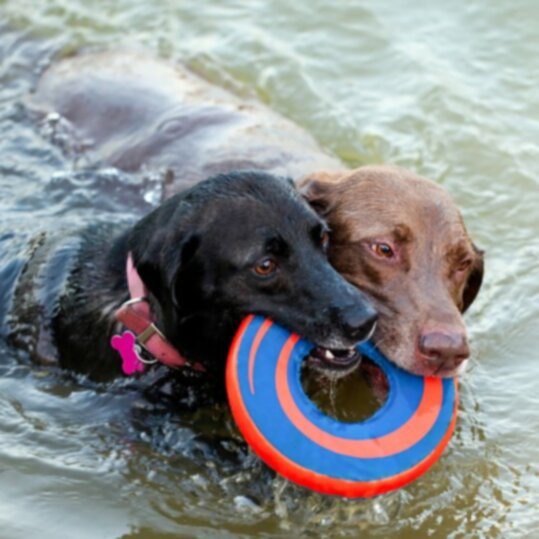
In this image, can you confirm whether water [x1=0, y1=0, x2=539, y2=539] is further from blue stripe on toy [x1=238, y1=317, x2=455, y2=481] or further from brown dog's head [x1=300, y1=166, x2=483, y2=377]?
brown dog's head [x1=300, y1=166, x2=483, y2=377]

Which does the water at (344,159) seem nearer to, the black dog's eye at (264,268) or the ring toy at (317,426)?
the ring toy at (317,426)

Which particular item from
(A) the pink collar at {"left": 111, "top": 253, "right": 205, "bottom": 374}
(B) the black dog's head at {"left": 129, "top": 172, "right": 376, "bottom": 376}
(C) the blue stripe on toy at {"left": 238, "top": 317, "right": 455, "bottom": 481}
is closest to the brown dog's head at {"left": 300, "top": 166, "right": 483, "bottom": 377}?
(C) the blue stripe on toy at {"left": 238, "top": 317, "right": 455, "bottom": 481}

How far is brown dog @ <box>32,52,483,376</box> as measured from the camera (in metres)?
5.22

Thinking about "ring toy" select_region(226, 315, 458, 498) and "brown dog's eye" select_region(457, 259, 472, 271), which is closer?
"ring toy" select_region(226, 315, 458, 498)

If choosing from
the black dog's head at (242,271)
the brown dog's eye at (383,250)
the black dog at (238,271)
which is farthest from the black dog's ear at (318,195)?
the black dog's head at (242,271)

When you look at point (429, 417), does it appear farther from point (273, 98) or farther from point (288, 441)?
point (273, 98)

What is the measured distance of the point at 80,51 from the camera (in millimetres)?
9586

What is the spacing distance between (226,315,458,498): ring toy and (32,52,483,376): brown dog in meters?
0.30

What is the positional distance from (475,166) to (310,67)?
7.05 ft

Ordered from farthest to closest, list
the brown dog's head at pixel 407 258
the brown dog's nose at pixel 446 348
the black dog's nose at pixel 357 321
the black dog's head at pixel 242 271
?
1. the brown dog's head at pixel 407 258
2. the brown dog's nose at pixel 446 348
3. the black dog's head at pixel 242 271
4. the black dog's nose at pixel 357 321

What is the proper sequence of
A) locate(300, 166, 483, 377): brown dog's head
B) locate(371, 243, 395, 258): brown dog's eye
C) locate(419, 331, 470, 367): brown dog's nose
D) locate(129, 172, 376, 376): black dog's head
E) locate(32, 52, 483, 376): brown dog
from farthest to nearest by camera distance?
locate(371, 243, 395, 258): brown dog's eye, locate(32, 52, 483, 376): brown dog, locate(300, 166, 483, 377): brown dog's head, locate(419, 331, 470, 367): brown dog's nose, locate(129, 172, 376, 376): black dog's head

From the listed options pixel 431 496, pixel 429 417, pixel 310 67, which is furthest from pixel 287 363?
pixel 310 67

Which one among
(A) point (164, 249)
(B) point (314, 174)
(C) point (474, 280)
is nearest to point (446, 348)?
(C) point (474, 280)

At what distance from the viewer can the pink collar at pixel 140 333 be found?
5.25 m
